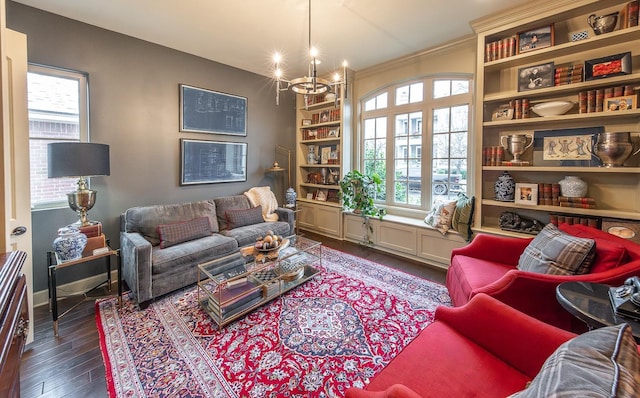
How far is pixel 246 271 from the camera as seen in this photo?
7.86 ft

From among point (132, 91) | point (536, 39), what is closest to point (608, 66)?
point (536, 39)

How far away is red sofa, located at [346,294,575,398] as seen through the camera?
3.65 feet

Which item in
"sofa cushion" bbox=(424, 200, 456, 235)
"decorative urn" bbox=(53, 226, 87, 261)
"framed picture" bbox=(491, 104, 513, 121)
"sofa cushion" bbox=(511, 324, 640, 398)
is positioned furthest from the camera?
"sofa cushion" bbox=(424, 200, 456, 235)

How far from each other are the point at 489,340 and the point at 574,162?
2.38 m

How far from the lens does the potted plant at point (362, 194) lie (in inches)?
162

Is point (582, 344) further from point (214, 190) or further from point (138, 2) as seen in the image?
point (214, 190)

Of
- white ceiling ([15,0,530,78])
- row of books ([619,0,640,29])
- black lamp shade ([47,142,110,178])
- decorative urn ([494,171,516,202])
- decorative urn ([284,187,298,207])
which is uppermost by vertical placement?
white ceiling ([15,0,530,78])

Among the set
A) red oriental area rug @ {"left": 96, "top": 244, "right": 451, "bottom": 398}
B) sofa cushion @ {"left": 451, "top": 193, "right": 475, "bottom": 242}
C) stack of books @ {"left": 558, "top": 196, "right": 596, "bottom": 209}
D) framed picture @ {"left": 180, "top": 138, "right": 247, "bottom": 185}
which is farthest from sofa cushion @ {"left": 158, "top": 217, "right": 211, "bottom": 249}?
stack of books @ {"left": 558, "top": 196, "right": 596, "bottom": 209}

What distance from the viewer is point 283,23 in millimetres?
2918

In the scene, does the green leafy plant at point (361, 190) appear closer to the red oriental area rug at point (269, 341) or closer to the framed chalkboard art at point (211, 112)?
the red oriental area rug at point (269, 341)

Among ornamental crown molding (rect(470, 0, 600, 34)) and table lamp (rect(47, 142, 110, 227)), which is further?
ornamental crown molding (rect(470, 0, 600, 34))

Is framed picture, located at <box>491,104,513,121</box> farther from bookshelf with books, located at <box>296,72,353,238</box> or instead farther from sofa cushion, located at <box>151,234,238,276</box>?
sofa cushion, located at <box>151,234,238,276</box>

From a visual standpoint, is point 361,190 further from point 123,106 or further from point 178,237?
point 123,106

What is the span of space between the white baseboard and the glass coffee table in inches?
53.0
